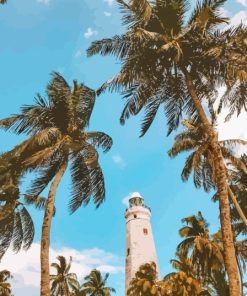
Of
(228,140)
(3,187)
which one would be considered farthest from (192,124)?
(3,187)

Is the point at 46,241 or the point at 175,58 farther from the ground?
the point at 175,58

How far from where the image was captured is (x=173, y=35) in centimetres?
1612

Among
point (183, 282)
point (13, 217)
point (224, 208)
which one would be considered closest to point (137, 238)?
point (183, 282)

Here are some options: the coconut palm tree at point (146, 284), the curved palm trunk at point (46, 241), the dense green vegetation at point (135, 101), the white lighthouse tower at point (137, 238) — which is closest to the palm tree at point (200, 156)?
the dense green vegetation at point (135, 101)

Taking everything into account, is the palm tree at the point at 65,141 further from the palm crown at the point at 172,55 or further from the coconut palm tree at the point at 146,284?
the coconut palm tree at the point at 146,284

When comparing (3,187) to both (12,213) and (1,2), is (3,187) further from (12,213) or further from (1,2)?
(1,2)

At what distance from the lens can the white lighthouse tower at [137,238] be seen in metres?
52.5

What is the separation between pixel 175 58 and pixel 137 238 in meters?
42.0

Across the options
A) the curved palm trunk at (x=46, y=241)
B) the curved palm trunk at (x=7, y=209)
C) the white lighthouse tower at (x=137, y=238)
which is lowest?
the curved palm trunk at (x=46, y=241)

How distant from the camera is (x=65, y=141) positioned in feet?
55.6

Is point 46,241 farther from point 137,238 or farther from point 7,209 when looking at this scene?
point 137,238

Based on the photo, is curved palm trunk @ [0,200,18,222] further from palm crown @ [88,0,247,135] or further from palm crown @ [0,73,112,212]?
palm crown @ [88,0,247,135]

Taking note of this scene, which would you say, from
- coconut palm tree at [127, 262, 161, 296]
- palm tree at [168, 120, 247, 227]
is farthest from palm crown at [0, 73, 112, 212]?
coconut palm tree at [127, 262, 161, 296]

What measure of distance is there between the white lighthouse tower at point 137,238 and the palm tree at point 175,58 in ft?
124
